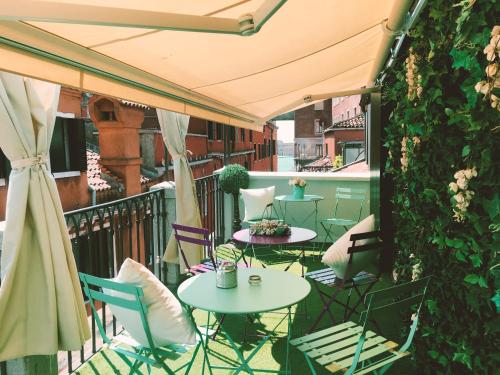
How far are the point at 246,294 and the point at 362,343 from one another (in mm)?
909

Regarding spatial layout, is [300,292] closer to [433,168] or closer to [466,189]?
[433,168]

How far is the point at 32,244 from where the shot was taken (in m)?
2.96

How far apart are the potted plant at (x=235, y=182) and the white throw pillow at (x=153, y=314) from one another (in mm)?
4721

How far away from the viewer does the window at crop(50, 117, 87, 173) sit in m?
12.0

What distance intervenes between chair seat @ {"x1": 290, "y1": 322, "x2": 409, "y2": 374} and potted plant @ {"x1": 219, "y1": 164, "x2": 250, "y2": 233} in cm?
452

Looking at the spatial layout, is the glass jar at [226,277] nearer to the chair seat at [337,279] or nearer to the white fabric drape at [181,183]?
the chair seat at [337,279]

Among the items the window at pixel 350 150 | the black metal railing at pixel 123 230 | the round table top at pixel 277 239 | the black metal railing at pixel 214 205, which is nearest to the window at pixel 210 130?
the window at pixel 350 150

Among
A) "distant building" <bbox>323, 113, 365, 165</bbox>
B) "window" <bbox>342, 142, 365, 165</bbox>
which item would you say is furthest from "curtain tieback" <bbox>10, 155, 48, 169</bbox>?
"window" <bbox>342, 142, 365, 165</bbox>

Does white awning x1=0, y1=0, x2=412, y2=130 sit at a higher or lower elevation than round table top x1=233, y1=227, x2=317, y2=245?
higher

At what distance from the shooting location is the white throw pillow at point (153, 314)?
264cm

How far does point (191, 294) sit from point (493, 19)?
2.42 metres

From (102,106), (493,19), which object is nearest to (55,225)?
(493,19)

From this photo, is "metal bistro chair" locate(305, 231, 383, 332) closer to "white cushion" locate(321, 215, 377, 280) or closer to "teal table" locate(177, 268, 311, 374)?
"white cushion" locate(321, 215, 377, 280)

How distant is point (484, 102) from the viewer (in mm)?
1776
